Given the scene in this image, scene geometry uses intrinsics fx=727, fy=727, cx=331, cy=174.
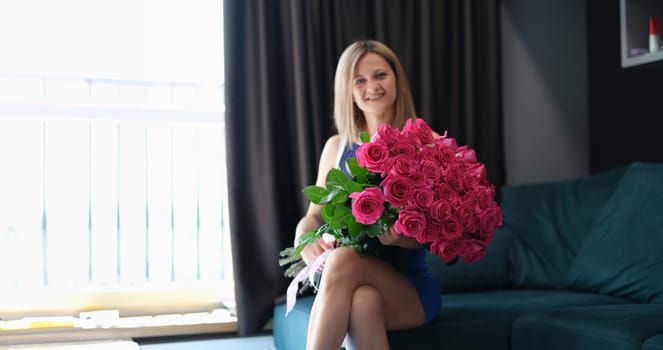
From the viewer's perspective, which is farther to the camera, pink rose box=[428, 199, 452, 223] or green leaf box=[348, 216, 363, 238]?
green leaf box=[348, 216, 363, 238]

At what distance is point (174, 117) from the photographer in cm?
346

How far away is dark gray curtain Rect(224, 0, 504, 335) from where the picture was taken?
130 inches

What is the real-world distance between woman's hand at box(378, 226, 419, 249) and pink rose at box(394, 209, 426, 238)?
96 millimetres

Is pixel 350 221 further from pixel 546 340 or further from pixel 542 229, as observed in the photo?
pixel 542 229

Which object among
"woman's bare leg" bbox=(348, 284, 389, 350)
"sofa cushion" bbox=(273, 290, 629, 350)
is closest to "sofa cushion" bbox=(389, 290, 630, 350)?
"sofa cushion" bbox=(273, 290, 629, 350)

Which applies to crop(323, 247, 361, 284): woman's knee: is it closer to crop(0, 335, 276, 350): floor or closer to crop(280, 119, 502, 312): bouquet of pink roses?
crop(280, 119, 502, 312): bouquet of pink roses

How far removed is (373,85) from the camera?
2904mm

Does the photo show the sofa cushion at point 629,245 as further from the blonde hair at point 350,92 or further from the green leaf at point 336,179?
the green leaf at point 336,179

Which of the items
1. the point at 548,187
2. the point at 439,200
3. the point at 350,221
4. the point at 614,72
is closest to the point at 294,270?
the point at 350,221

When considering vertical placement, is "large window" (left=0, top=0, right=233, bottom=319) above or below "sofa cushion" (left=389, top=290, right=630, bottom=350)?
above

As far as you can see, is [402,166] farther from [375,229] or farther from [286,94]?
[286,94]

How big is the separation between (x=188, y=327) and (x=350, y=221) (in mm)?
1363

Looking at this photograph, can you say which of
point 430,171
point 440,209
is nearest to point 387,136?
point 430,171

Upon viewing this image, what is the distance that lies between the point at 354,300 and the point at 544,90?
2341 mm
